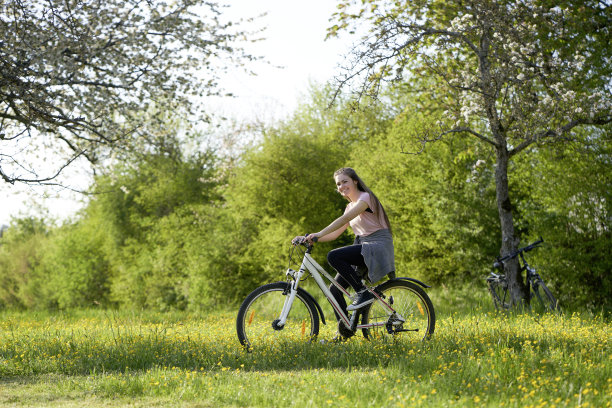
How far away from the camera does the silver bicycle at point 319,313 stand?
601 cm

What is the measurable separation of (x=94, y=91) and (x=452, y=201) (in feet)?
27.8

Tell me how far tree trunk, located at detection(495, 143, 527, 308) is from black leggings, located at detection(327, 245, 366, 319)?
186 inches

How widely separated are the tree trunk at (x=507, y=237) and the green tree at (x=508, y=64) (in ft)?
0.06

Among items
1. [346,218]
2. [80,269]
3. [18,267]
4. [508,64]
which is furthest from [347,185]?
[18,267]

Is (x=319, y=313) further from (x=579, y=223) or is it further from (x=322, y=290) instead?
(x=579, y=223)

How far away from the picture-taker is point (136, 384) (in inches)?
191

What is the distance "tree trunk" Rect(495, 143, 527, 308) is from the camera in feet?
32.6

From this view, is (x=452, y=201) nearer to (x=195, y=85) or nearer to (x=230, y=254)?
(x=195, y=85)

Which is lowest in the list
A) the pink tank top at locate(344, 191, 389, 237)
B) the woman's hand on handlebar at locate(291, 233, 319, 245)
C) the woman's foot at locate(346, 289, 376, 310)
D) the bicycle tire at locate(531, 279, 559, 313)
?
the bicycle tire at locate(531, 279, 559, 313)

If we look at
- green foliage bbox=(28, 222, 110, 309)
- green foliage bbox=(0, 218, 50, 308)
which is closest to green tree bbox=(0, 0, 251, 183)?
green foliage bbox=(28, 222, 110, 309)

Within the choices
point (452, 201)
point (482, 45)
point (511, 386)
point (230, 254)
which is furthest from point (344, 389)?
point (230, 254)

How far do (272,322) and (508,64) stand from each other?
5972 millimetres

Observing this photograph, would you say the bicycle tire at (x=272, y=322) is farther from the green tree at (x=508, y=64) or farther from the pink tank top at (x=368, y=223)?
the green tree at (x=508, y=64)

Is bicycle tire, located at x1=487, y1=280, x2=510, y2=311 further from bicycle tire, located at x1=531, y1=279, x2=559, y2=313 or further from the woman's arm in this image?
the woman's arm
